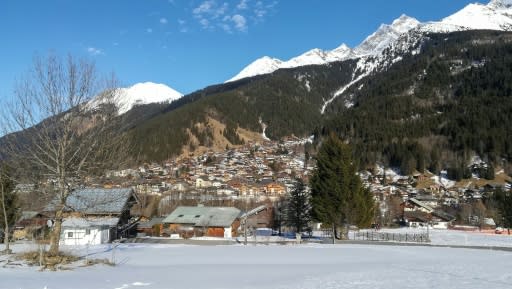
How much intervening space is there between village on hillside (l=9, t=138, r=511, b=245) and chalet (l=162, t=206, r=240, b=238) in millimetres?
147

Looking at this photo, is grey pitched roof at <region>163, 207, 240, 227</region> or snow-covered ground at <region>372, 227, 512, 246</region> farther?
grey pitched roof at <region>163, 207, 240, 227</region>

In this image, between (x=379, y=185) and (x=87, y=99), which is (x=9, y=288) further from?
(x=379, y=185)

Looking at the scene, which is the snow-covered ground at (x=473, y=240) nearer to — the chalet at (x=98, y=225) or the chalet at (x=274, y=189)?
the chalet at (x=98, y=225)

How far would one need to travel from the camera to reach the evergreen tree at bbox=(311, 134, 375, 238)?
49688 millimetres

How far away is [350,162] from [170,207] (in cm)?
6923

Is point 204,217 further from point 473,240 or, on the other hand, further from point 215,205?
point 215,205

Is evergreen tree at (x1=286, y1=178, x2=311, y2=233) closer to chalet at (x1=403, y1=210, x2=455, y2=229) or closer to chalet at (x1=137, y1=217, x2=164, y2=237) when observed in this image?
chalet at (x1=137, y1=217, x2=164, y2=237)

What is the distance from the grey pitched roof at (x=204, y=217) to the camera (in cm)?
6988

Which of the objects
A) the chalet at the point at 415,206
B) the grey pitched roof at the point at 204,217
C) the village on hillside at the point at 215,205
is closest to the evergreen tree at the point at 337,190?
the village on hillside at the point at 215,205

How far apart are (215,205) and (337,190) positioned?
6333 cm

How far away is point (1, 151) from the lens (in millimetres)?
22766

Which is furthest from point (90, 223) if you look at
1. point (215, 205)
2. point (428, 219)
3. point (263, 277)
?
point (428, 219)

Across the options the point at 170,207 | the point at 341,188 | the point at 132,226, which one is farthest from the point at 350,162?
the point at 170,207

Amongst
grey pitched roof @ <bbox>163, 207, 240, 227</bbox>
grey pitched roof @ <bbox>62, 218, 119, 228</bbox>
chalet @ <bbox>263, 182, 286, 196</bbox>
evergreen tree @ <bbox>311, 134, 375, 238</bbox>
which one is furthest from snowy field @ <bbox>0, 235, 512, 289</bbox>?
chalet @ <bbox>263, 182, 286, 196</bbox>
